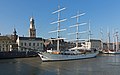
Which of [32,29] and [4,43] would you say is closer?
[4,43]

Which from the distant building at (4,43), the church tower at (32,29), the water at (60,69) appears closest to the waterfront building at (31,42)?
the church tower at (32,29)

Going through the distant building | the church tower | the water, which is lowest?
the water

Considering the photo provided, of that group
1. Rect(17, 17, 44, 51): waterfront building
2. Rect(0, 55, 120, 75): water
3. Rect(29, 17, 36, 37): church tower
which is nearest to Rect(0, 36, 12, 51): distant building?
Rect(17, 17, 44, 51): waterfront building

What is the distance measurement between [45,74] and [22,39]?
3375 inches

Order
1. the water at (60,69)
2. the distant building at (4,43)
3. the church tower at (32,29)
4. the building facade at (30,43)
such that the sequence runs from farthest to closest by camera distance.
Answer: the church tower at (32,29) → the building facade at (30,43) → the distant building at (4,43) → the water at (60,69)

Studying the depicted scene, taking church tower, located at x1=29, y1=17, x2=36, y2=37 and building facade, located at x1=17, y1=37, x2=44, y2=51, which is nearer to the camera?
building facade, located at x1=17, y1=37, x2=44, y2=51

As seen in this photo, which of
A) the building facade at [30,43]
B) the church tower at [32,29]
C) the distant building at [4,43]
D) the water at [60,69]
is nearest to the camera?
the water at [60,69]

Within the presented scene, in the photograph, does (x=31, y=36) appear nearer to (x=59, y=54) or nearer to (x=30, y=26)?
(x=30, y=26)

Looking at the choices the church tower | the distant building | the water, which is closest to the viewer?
the water

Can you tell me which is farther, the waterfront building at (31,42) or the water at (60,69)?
the waterfront building at (31,42)

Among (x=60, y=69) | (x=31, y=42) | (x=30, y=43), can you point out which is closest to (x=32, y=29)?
(x=31, y=42)

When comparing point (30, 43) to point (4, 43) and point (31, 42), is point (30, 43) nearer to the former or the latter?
point (31, 42)

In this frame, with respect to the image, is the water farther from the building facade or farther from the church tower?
the church tower

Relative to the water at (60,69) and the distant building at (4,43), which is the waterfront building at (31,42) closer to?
the distant building at (4,43)
